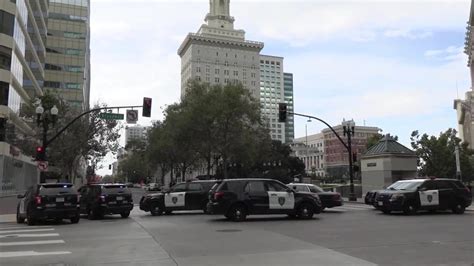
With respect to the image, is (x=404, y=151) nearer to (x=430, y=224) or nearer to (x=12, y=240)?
(x=430, y=224)

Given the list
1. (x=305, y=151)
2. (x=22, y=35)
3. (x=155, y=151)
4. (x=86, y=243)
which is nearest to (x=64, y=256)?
(x=86, y=243)

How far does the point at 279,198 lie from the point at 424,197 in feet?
23.8

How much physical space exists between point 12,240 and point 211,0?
15901 centimetres

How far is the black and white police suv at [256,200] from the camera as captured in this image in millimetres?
19781

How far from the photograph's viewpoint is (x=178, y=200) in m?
24.5

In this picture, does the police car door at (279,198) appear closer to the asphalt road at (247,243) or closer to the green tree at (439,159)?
the asphalt road at (247,243)

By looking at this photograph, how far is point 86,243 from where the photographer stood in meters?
13.5

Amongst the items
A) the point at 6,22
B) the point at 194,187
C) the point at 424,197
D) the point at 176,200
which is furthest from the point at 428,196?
the point at 6,22

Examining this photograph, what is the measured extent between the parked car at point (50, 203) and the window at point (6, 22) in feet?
101

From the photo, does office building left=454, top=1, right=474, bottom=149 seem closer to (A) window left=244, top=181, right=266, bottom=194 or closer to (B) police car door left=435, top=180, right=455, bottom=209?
(B) police car door left=435, top=180, right=455, bottom=209

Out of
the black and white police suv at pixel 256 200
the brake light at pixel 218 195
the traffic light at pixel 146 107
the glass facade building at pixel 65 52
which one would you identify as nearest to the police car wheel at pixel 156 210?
the black and white police suv at pixel 256 200

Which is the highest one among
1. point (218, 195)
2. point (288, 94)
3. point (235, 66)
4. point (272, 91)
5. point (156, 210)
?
point (235, 66)

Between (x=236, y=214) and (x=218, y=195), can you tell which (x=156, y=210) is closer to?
(x=218, y=195)

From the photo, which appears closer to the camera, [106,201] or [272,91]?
[106,201]
